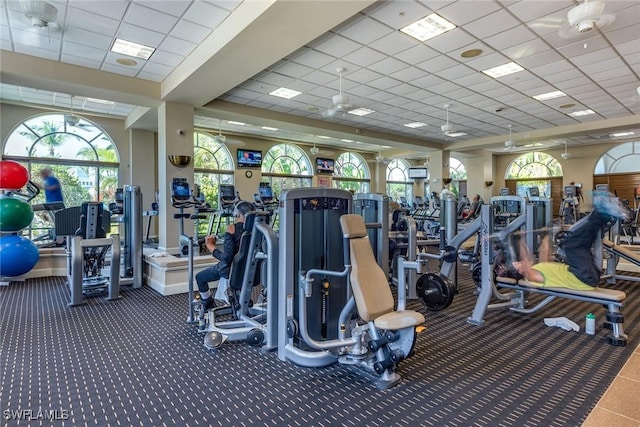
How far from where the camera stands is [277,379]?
8.36ft

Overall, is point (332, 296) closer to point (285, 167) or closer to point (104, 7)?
point (104, 7)

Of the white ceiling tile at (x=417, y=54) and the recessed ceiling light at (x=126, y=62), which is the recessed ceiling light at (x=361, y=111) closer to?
the white ceiling tile at (x=417, y=54)

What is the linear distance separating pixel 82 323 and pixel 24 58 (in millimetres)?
4650

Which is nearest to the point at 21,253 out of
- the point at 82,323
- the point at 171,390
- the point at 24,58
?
the point at 82,323

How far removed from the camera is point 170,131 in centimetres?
722

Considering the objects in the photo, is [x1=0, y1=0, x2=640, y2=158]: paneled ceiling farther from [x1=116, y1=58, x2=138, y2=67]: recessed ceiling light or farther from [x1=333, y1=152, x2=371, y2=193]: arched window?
[x1=333, y1=152, x2=371, y2=193]: arched window

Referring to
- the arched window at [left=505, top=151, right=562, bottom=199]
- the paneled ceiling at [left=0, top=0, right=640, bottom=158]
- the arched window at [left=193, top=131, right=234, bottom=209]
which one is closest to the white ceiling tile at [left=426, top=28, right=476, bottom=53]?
the paneled ceiling at [left=0, top=0, right=640, bottom=158]

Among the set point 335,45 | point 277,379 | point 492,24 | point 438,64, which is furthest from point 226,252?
point 438,64

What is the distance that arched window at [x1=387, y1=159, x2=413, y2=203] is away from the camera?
677 inches

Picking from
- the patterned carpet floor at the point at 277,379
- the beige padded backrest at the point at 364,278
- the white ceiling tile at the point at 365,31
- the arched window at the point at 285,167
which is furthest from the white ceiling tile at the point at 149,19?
the arched window at the point at 285,167

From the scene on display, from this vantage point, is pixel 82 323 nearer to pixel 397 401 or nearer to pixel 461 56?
pixel 397 401

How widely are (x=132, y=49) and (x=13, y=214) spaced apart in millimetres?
2950

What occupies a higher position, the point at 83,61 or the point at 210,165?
the point at 83,61

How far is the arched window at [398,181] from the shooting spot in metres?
17.2
